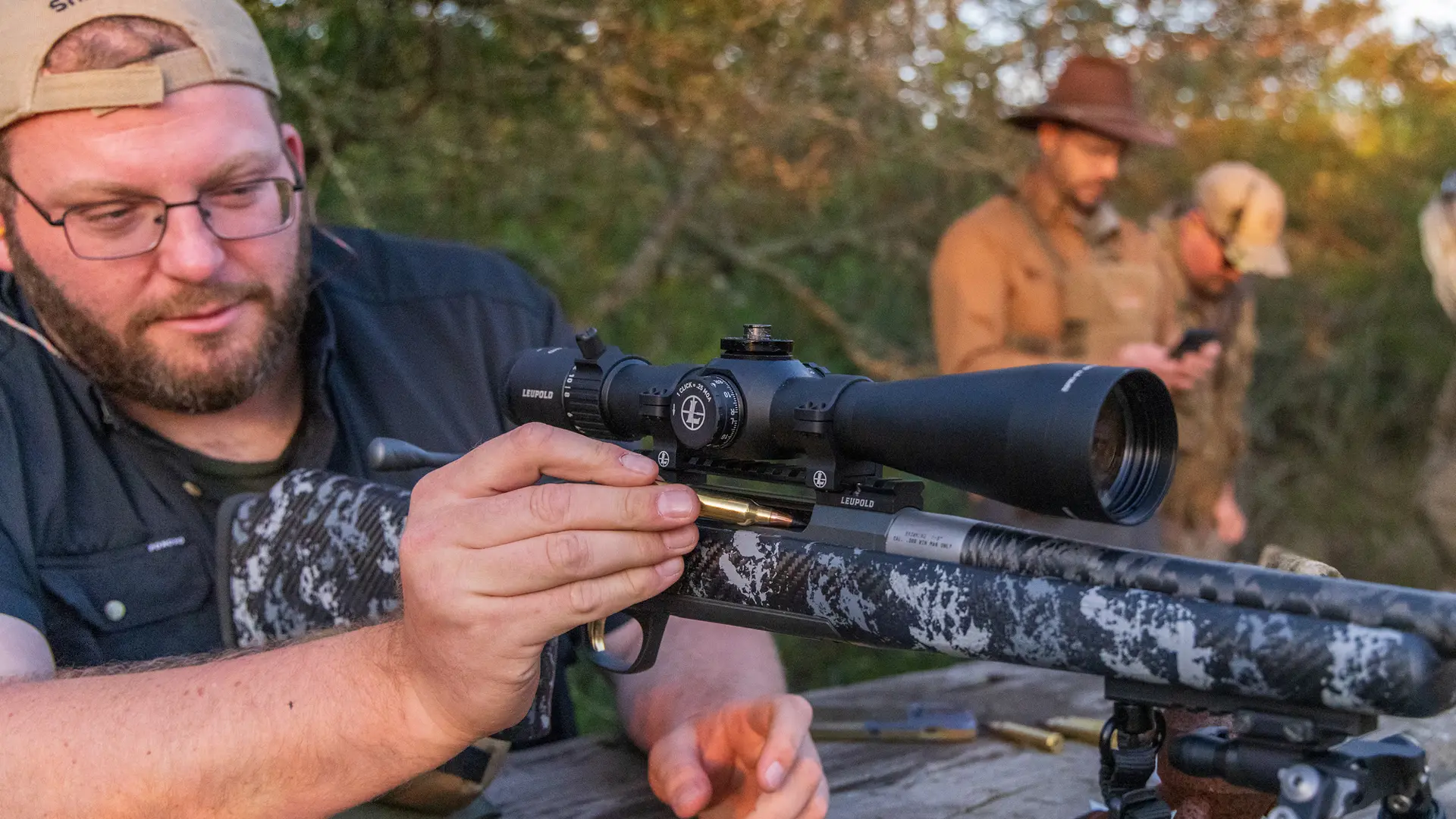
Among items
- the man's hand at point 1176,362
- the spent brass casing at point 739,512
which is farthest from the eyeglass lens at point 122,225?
the man's hand at point 1176,362

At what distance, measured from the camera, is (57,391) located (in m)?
2.43

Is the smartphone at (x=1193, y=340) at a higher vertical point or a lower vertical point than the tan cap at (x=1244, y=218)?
lower

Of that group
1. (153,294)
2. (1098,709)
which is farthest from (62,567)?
(1098,709)

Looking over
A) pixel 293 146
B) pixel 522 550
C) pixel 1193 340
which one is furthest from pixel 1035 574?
pixel 1193 340

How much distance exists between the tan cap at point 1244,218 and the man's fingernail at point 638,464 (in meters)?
5.05

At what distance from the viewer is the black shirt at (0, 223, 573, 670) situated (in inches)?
89.7

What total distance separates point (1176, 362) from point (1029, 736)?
2.79m

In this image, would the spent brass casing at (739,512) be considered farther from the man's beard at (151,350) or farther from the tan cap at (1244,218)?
the tan cap at (1244,218)

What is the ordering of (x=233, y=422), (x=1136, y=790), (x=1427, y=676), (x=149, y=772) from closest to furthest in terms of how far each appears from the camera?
(x=1427, y=676), (x=1136, y=790), (x=149, y=772), (x=233, y=422)

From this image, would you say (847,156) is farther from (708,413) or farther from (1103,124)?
(708,413)

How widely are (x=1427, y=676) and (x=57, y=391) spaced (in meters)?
2.25

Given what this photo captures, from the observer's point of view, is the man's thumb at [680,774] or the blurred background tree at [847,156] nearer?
the man's thumb at [680,774]

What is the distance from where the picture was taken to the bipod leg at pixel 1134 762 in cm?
153

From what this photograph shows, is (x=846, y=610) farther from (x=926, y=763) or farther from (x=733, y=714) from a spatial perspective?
(x=926, y=763)
